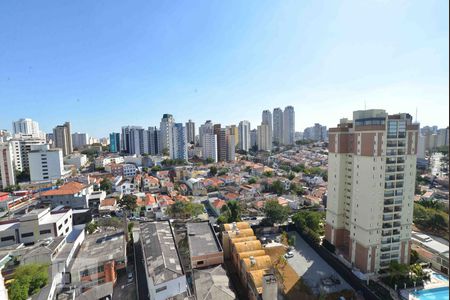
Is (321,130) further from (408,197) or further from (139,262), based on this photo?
(139,262)

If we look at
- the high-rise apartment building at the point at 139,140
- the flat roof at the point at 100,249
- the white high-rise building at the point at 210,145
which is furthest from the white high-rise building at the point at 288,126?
the flat roof at the point at 100,249

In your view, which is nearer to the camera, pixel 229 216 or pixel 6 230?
pixel 6 230

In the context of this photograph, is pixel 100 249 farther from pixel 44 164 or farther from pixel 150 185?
pixel 44 164

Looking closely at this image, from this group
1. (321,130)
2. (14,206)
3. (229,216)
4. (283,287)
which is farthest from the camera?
(321,130)

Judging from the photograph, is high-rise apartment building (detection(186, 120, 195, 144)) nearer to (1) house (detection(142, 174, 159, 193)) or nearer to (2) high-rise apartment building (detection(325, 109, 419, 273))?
(1) house (detection(142, 174, 159, 193))

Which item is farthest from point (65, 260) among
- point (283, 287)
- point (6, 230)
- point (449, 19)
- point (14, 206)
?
point (14, 206)

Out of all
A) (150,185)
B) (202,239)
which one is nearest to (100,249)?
(202,239)
